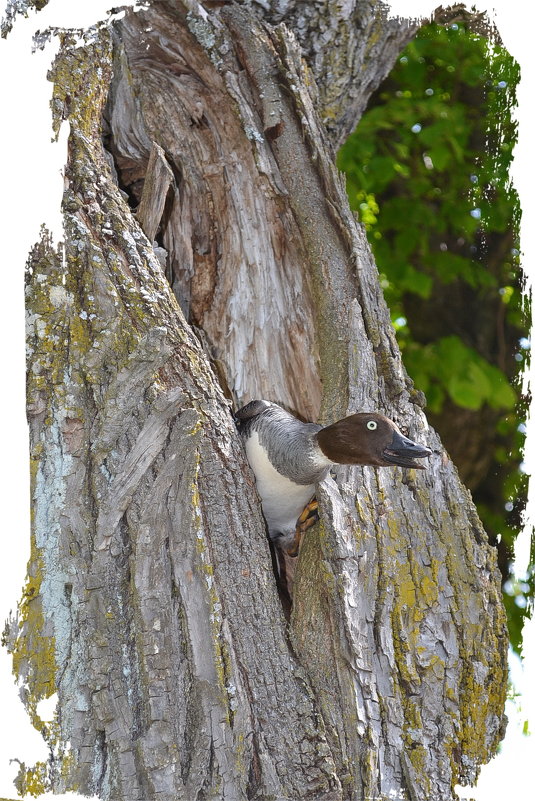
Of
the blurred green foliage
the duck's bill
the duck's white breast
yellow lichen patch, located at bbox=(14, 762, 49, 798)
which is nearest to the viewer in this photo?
yellow lichen patch, located at bbox=(14, 762, 49, 798)

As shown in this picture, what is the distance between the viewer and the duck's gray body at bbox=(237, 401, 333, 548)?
280 cm

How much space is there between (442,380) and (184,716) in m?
3.30

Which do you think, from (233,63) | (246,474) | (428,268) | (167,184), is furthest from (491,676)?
(428,268)

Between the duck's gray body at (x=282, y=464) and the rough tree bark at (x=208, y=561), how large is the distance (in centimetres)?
12

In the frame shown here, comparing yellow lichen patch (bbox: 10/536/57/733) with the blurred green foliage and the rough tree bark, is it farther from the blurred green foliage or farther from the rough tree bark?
the blurred green foliage

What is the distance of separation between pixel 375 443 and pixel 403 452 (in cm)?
9

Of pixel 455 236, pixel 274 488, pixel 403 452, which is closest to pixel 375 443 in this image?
pixel 403 452

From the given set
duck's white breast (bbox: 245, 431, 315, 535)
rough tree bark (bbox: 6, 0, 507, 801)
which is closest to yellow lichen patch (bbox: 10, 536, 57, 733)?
rough tree bark (bbox: 6, 0, 507, 801)

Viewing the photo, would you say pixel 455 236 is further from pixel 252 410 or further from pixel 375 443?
pixel 375 443

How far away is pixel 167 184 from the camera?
299 centimetres

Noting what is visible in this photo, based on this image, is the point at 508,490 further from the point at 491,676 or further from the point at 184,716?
the point at 184,716

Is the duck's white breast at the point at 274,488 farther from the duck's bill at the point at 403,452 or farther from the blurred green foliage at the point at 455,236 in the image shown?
the blurred green foliage at the point at 455,236

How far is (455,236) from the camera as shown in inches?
228

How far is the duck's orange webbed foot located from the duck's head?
25 centimetres
